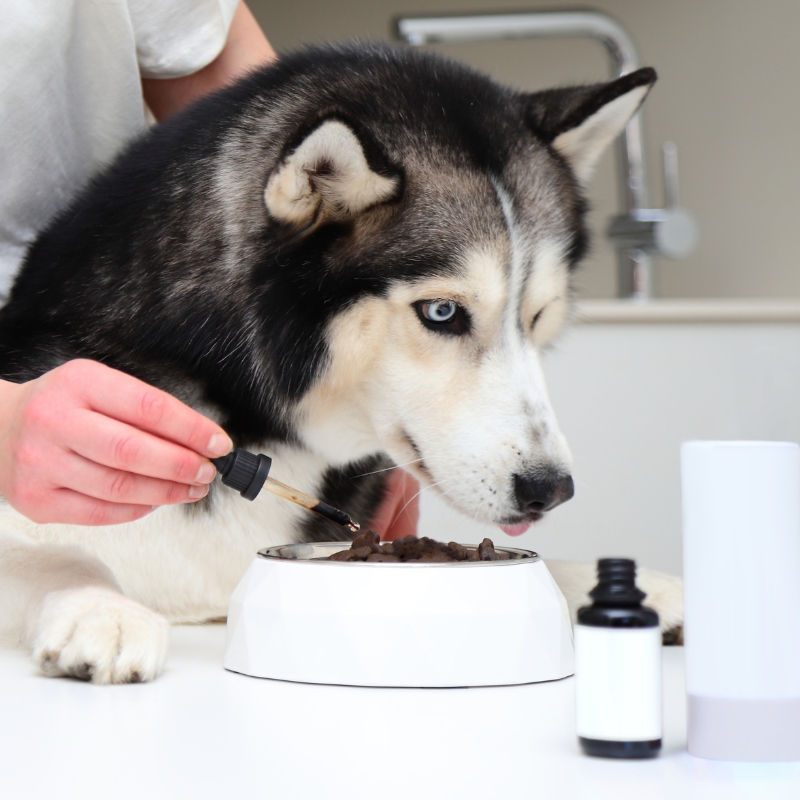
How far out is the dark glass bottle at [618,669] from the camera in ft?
1.58

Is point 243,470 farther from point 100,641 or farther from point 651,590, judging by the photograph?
point 651,590

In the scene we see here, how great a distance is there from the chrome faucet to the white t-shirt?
2.79 feet

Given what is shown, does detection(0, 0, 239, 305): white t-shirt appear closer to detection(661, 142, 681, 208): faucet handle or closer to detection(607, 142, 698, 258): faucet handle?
detection(607, 142, 698, 258): faucet handle

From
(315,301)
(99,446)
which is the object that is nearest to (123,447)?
(99,446)

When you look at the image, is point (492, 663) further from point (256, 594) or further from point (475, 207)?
point (475, 207)

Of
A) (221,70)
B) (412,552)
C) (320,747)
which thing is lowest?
(320,747)

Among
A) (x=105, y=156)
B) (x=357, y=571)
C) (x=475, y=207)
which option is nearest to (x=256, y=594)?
(x=357, y=571)

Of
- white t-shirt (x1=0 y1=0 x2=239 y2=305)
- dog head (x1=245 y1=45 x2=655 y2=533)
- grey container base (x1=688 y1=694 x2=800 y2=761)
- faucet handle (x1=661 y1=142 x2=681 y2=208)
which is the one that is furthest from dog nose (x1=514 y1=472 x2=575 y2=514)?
faucet handle (x1=661 y1=142 x2=681 y2=208)

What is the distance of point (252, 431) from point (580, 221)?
46 cm

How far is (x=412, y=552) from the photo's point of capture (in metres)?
0.75

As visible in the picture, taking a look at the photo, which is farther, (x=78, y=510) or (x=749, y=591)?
(x=78, y=510)

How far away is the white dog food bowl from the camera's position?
0.65m

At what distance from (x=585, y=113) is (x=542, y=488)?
44cm

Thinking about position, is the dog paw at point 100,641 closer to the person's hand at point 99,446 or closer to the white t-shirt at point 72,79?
the person's hand at point 99,446
